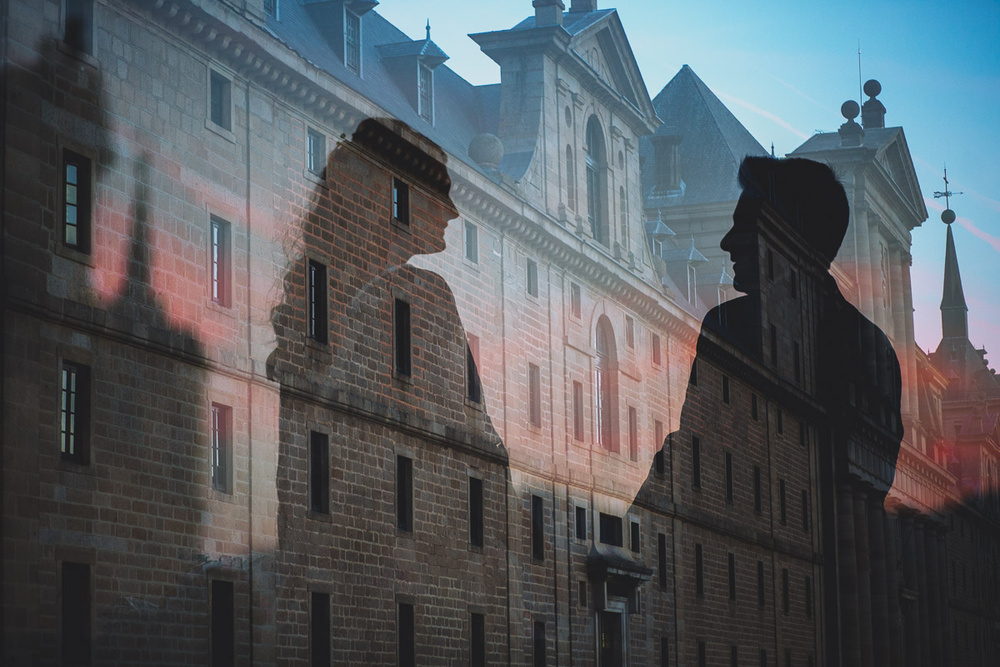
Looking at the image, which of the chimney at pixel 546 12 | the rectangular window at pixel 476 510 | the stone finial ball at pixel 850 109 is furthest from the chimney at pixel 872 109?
the rectangular window at pixel 476 510

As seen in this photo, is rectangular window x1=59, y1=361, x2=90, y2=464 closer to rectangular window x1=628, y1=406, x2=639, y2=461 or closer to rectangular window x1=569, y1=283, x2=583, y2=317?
rectangular window x1=569, y1=283, x2=583, y2=317

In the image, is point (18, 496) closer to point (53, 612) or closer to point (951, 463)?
point (53, 612)

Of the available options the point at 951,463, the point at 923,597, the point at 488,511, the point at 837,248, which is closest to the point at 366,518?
the point at 488,511

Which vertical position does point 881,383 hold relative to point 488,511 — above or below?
above

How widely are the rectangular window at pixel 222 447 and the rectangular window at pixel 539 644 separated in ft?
44.2

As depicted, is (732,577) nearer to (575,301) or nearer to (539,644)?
(575,301)

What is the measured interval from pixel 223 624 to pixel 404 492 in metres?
7.54

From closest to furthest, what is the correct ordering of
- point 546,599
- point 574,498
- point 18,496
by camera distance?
point 18,496 → point 546,599 → point 574,498

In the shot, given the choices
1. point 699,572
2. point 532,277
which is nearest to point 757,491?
point 699,572

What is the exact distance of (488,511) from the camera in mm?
36250

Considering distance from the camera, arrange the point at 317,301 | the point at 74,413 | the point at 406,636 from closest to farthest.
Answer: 1. the point at 74,413
2. the point at 317,301
3. the point at 406,636

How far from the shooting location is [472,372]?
3647cm

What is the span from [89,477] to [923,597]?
6992 cm

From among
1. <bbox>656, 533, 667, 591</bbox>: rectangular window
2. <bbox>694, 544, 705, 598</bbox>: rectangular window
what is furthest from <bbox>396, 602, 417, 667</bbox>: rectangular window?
<bbox>694, 544, 705, 598</bbox>: rectangular window
